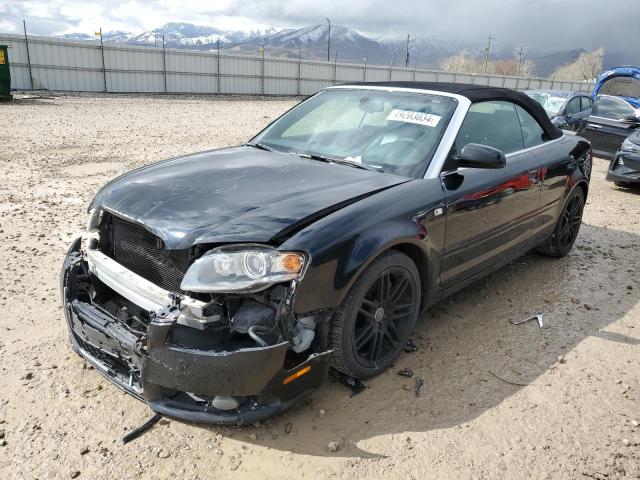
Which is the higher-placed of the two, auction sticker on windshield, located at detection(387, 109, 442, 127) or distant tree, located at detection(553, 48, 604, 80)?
auction sticker on windshield, located at detection(387, 109, 442, 127)

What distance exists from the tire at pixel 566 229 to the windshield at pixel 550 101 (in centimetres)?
697

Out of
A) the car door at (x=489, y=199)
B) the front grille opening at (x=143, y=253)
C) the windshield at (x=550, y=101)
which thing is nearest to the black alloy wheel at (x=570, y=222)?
the car door at (x=489, y=199)

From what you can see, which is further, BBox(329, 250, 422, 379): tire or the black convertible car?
BBox(329, 250, 422, 379): tire

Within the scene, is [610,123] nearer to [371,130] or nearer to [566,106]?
[566,106]

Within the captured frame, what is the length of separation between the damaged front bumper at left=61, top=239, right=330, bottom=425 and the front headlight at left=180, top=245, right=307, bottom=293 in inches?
4.4

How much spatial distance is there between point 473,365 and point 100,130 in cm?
1206

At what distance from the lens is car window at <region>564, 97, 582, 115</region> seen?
11703 millimetres

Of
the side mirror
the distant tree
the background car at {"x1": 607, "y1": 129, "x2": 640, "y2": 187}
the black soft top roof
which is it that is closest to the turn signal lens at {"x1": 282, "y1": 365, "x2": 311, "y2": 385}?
the side mirror

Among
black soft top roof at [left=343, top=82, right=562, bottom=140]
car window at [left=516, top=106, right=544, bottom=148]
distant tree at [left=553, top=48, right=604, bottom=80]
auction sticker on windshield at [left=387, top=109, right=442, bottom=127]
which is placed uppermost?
black soft top roof at [left=343, top=82, right=562, bottom=140]

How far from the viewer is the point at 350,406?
9.45 ft

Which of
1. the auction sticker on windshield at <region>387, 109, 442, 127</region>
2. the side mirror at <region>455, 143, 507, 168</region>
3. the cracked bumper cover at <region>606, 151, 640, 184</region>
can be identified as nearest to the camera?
the side mirror at <region>455, 143, 507, 168</region>

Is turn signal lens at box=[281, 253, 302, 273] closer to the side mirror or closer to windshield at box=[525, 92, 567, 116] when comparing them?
the side mirror

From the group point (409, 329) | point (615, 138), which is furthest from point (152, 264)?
point (615, 138)

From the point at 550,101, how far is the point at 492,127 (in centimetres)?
908
